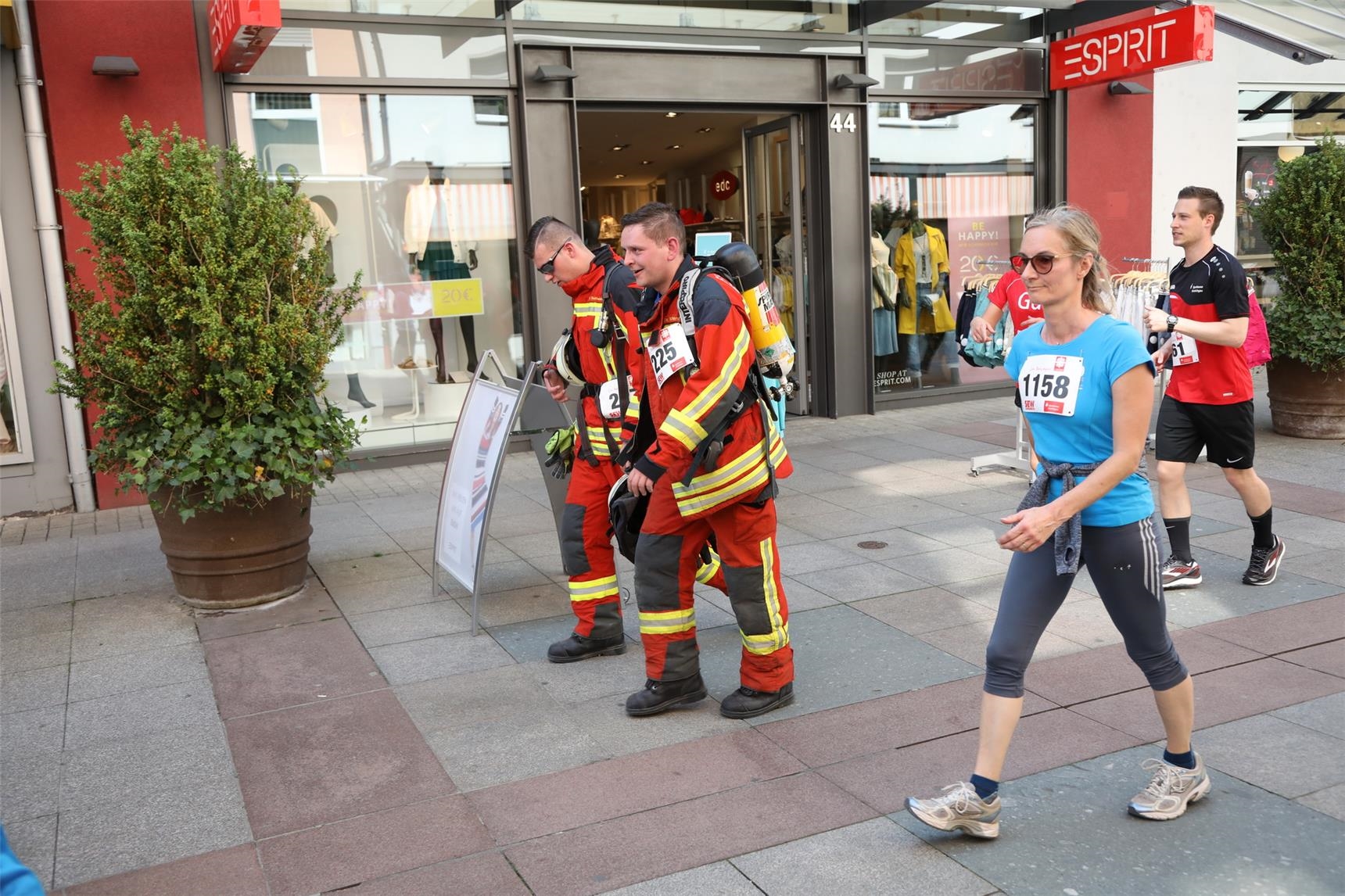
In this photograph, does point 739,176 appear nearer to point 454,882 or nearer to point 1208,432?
point 1208,432

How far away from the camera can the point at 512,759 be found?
412 centimetres

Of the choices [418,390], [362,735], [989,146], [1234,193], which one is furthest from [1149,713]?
[1234,193]

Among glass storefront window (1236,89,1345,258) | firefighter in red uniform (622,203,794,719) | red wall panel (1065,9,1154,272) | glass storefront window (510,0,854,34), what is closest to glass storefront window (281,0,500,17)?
glass storefront window (510,0,854,34)

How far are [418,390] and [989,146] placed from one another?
6502 mm

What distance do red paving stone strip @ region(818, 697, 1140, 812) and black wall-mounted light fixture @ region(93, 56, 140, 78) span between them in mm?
7016

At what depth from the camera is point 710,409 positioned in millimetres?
4023

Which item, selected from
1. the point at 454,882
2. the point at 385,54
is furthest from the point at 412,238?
the point at 454,882

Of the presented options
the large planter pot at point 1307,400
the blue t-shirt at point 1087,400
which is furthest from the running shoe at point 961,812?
the large planter pot at point 1307,400

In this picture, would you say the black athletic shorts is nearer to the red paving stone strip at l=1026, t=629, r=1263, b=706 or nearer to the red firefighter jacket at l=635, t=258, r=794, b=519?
the red paving stone strip at l=1026, t=629, r=1263, b=706

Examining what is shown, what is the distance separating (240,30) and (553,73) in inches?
115

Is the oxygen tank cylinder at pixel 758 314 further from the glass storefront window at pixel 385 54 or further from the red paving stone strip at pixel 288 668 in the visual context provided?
the glass storefront window at pixel 385 54

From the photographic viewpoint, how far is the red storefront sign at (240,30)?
705 centimetres

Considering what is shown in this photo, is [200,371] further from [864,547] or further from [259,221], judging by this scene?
[864,547]

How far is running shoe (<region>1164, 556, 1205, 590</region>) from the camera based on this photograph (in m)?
5.82
